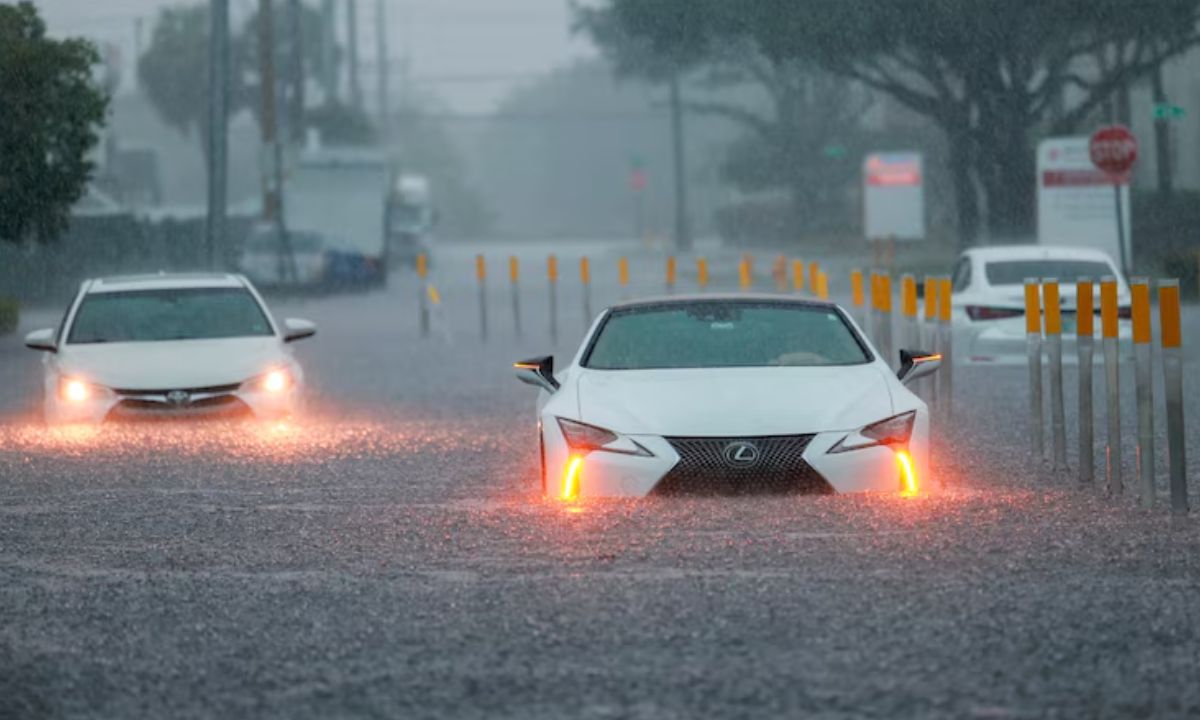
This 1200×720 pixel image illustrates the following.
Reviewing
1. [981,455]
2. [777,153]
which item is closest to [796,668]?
[981,455]

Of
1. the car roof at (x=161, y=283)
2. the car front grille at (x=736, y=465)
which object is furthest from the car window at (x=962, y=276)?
the car front grille at (x=736, y=465)

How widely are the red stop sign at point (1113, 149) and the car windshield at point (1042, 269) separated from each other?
10.2 meters

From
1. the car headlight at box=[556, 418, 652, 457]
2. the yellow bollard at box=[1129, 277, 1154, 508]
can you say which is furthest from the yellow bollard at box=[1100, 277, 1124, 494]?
the car headlight at box=[556, 418, 652, 457]

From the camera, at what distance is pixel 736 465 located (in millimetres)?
11555

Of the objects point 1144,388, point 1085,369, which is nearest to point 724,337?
point 1085,369

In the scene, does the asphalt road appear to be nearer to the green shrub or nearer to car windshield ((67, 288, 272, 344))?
car windshield ((67, 288, 272, 344))

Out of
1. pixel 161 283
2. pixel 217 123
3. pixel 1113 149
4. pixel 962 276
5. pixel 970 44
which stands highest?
pixel 970 44

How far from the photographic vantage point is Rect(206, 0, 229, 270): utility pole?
115ft

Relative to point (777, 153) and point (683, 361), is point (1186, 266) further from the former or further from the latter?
point (777, 153)

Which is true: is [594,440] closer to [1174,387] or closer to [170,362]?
[1174,387]

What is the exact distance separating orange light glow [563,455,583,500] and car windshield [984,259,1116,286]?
38.7 feet

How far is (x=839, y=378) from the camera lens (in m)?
12.3

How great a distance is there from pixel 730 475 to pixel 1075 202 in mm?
A: 27846

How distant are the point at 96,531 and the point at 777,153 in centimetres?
6262
